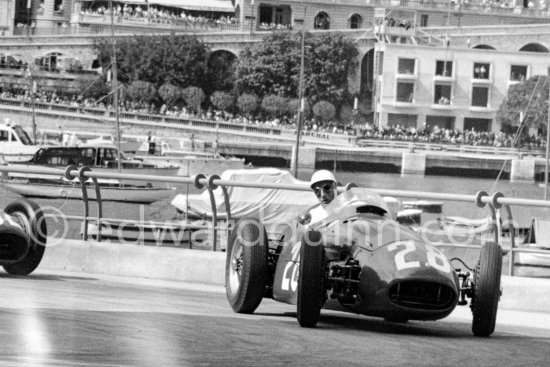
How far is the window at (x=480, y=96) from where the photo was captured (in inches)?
4914

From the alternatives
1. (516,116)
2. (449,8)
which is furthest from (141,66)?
(449,8)

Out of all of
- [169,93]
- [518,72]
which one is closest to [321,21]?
[518,72]

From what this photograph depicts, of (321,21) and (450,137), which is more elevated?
(321,21)

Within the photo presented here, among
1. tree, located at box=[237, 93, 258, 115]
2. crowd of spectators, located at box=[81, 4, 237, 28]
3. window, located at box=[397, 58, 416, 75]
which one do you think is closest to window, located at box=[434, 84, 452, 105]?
window, located at box=[397, 58, 416, 75]

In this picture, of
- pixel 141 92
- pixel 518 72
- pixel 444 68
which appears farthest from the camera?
pixel 518 72

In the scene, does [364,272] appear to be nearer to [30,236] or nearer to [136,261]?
[30,236]

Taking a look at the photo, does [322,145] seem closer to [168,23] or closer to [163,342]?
[168,23]

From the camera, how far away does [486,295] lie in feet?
40.5

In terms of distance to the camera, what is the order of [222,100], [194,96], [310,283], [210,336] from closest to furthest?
[210,336]
[310,283]
[194,96]
[222,100]

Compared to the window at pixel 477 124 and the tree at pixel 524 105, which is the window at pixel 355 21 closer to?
the window at pixel 477 124

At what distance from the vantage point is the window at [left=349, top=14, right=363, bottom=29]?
147875 mm

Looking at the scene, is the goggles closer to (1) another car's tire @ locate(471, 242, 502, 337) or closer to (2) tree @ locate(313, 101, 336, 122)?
(1) another car's tire @ locate(471, 242, 502, 337)

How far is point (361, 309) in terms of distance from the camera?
481 inches

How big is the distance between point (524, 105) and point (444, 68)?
9.67m
